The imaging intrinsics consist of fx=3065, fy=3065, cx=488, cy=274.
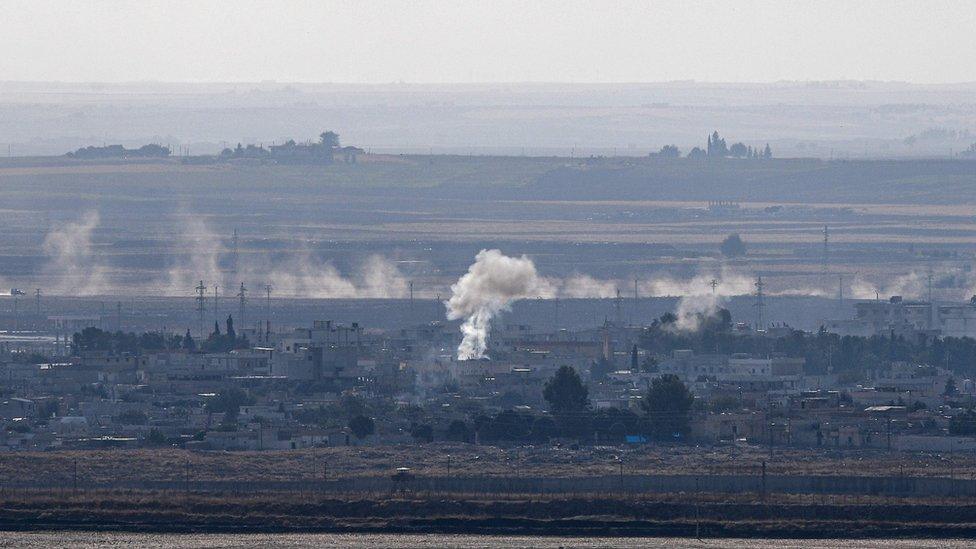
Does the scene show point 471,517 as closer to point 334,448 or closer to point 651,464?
point 651,464

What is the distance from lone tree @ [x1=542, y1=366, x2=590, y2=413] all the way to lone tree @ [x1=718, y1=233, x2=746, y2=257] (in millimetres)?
75782

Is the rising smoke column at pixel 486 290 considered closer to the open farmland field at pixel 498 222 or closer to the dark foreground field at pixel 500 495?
the open farmland field at pixel 498 222

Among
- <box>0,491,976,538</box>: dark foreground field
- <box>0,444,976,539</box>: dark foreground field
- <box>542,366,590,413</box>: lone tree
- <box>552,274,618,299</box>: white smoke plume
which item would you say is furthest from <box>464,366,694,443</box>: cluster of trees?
<box>552,274,618,299</box>: white smoke plume

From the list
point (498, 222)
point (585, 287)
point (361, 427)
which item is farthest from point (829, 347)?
point (498, 222)

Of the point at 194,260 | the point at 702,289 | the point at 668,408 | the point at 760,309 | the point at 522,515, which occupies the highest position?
the point at 194,260

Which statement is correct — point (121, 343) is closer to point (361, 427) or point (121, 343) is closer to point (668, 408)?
point (361, 427)

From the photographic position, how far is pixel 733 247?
140000 mm

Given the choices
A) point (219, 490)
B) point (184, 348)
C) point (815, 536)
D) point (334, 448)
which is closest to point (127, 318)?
point (184, 348)

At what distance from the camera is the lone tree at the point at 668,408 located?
195ft

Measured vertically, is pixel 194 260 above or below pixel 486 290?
above

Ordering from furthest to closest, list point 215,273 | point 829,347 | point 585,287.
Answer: point 215,273
point 585,287
point 829,347

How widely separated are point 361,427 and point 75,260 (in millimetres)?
85428

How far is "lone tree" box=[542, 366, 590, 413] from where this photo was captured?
62375 mm

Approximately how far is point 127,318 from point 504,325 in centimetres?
1888
